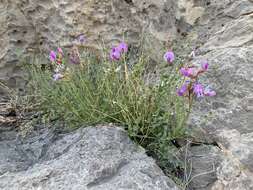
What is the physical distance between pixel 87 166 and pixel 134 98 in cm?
52

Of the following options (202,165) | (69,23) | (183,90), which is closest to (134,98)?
(183,90)

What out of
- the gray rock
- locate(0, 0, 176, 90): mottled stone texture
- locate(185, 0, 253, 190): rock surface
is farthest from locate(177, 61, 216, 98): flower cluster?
locate(0, 0, 176, 90): mottled stone texture

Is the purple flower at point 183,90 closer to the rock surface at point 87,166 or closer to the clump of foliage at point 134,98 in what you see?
the clump of foliage at point 134,98

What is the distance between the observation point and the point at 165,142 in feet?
7.43

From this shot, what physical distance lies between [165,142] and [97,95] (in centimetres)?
49

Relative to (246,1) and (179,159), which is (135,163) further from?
(246,1)

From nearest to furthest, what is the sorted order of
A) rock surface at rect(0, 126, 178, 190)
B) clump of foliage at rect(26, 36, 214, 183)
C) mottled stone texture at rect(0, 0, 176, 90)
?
rock surface at rect(0, 126, 178, 190) → clump of foliage at rect(26, 36, 214, 183) → mottled stone texture at rect(0, 0, 176, 90)

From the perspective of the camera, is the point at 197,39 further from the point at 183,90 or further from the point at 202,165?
the point at 202,165

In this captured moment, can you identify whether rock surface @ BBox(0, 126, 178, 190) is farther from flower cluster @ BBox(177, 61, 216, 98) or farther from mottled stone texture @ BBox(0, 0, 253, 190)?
flower cluster @ BBox(177, 61, 216, 98)

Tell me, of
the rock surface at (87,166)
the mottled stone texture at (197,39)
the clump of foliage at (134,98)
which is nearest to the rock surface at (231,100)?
the mottled stone texture at (197,39)

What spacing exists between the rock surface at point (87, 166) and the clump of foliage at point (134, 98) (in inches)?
4.5

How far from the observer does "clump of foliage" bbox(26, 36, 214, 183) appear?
226 centimetres

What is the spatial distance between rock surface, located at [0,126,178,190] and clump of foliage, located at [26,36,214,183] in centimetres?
11

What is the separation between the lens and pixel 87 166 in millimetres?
2020
